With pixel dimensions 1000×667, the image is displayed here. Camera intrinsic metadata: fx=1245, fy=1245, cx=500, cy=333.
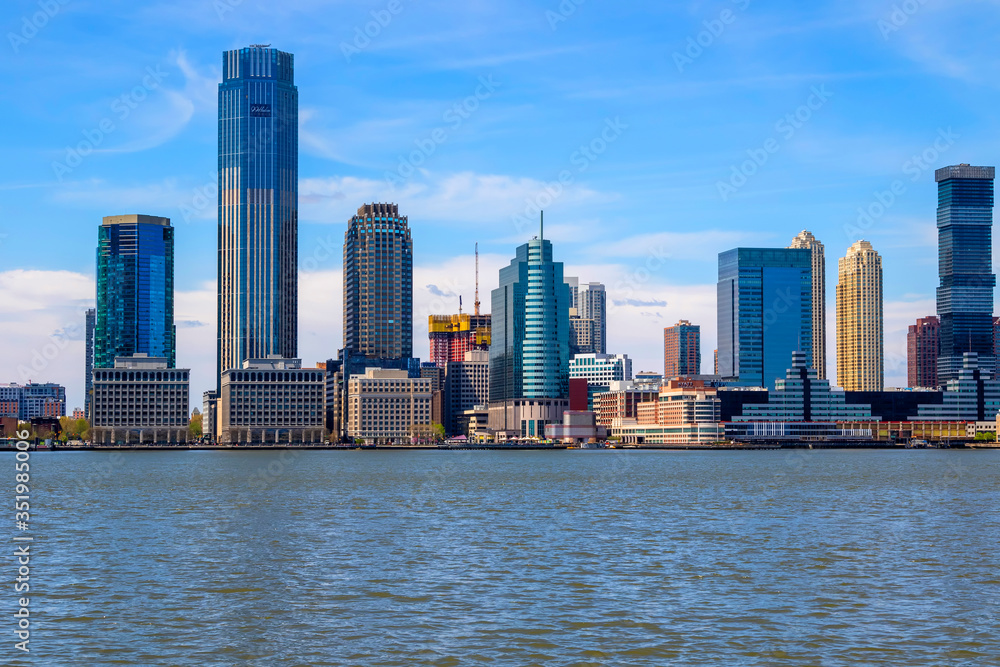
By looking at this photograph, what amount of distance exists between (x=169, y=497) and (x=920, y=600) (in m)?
78.4

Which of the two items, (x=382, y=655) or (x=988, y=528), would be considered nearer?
Answer: (x=382, y=655)

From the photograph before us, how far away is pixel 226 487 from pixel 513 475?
153 ft

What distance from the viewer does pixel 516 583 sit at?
52.8 metres

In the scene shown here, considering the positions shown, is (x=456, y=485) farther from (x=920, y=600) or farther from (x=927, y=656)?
(x=927, y=656)

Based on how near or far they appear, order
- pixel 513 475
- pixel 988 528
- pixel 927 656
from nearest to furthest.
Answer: pixel 927 656 → pixel 988 528 → pixel 513 475

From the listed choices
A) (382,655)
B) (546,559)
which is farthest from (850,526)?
(382,655)

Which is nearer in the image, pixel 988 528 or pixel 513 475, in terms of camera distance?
pixel 988 528

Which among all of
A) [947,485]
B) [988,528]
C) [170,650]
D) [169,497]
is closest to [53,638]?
[170,650]

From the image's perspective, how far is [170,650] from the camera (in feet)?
130

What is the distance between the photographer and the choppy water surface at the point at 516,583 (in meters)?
40.2

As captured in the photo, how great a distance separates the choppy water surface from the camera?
40.2 meters

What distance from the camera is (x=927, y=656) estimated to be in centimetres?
3888

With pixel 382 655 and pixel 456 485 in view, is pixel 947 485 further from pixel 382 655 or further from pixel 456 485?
pixel 382 655

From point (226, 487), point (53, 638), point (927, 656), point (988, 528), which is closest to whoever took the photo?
point (927, 656)
